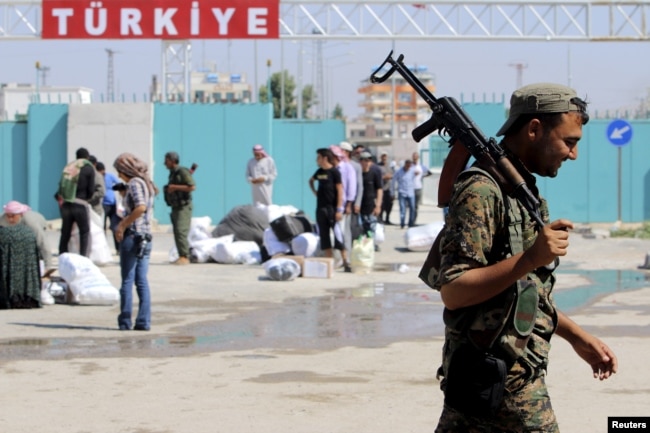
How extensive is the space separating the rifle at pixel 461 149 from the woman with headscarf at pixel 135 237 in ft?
20.2

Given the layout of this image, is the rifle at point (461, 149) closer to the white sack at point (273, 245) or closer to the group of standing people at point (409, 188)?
the white sack at point (273, 245)

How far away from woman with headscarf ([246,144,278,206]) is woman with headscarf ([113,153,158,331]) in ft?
26.4

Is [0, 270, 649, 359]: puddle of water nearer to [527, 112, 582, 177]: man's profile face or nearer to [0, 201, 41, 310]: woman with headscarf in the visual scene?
[0, 201, 41, 310]: woman with headscarf

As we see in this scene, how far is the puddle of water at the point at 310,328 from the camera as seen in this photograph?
381 inches

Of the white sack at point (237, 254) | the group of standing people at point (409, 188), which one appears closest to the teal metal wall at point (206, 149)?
the group of standing people at point (409, 188)

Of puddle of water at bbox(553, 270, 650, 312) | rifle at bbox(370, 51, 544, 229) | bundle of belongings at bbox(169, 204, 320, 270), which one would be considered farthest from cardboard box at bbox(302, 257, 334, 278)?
rifle at bbox(370, 51, 544, 229)

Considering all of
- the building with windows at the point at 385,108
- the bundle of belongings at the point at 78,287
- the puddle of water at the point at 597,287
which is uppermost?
the building with windows at the point at 385,108

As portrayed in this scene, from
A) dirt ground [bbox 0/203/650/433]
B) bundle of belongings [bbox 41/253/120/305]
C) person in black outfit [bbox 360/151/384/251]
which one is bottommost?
dirt ground [bbox 0/203/650/433]

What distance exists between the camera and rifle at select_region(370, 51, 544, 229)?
369 cm

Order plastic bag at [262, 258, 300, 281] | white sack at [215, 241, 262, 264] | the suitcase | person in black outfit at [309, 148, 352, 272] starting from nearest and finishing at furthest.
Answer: plastic bag at [262, 258, 300, 281]
person in black outfit at [309, 148, 352, 272]
the suitcase
white sack at [215, 241, 262, 264]

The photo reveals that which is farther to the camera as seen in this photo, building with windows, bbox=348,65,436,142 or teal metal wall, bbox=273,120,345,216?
building with windows, bbox=348,65,436,142

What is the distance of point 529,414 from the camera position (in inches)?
146

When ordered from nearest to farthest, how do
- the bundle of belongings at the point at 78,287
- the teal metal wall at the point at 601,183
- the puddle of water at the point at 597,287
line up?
the bundle of belongings at the point at 78,287 → the puddle of water at the point at 597,287 → the teal metal wall at the point at 601,183

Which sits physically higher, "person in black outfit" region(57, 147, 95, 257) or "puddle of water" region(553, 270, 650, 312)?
"person in black outfit" region(57, 147, 95, 257)
